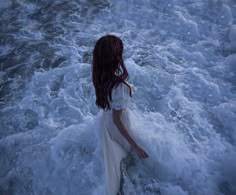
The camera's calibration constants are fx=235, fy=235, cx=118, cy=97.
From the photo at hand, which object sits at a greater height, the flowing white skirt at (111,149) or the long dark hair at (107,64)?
the long dark hair at (107,64)

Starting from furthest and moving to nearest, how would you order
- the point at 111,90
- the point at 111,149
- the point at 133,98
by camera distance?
1. the point at 133,98
2. the point at 111,149
3. the point at 111,90

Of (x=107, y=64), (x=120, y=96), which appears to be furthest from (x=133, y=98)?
(x=107, y=64)

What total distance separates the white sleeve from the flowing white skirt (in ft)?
1.31

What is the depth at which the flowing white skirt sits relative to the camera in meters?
2.86

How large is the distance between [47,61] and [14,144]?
2207 millimetres

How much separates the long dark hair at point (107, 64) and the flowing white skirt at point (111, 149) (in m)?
0.49

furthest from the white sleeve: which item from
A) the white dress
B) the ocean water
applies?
the ocean water

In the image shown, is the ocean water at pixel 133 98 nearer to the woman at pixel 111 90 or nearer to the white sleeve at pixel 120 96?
the woman at pixel 111 90

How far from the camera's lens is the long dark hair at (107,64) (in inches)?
88.4

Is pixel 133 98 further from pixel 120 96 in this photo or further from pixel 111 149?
pixel 120 96

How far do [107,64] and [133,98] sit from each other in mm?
2171

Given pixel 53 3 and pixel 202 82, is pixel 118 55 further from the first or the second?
pixel 53 3

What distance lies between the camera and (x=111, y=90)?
2.40m

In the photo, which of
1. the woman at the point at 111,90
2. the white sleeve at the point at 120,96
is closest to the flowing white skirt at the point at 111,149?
the woman at the point at 111,90
